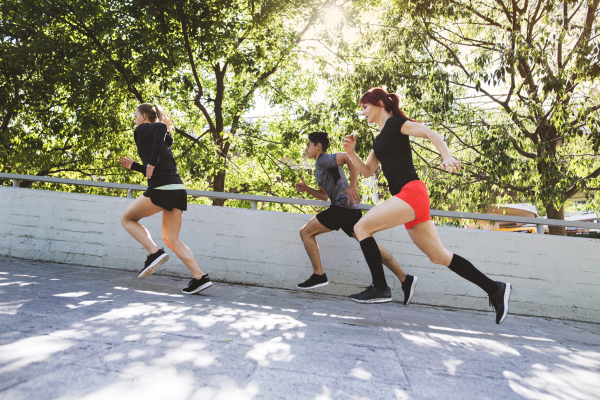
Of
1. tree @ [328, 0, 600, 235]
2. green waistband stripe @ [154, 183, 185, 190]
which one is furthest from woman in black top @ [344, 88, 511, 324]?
tree @ [328, 0, 600, 235]

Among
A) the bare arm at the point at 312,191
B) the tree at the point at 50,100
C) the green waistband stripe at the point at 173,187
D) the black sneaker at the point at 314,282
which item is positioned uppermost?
the tree at the point at 50,100

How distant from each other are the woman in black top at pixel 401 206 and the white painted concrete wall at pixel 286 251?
4.28ft

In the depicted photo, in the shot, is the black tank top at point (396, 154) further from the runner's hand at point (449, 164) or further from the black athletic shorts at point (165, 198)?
the black athletic shorts at point (165, 198)

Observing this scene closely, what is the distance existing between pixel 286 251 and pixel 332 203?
1.03 m

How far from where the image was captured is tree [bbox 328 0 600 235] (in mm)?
8062

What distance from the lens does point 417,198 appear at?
323cm

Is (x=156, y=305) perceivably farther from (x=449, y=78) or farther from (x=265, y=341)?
(x=449, y=78)

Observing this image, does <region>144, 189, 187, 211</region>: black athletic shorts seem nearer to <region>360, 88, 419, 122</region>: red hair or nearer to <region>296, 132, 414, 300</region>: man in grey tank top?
<region>296, 132, 414, 300</region>: man in grey tank top


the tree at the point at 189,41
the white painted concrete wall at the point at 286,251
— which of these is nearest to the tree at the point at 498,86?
the tree at the point at 189,41

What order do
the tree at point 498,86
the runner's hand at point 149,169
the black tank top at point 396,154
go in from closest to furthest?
1. the black tank top at point 396,154
2. the runner's hand at point 149,169
3. the tree at point 498,86

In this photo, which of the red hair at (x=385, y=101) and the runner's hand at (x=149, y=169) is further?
the runner's hand at (x=149, y=169)

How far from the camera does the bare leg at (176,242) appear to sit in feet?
12.9

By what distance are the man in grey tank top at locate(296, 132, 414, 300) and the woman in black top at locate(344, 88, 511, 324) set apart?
21.0 inches

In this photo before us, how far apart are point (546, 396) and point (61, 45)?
11495mm
